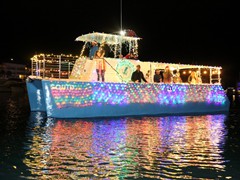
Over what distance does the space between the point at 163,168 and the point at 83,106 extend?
9.67 m

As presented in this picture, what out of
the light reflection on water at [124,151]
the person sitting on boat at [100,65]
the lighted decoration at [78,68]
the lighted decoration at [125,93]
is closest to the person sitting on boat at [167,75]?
the lighted decoration at [125,93]

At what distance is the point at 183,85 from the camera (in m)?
20.6

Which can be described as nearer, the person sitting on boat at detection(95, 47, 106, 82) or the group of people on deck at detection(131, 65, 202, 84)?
the person sitting on boat at detection(95, 47, 106, 82)

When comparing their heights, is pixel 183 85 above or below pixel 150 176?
above

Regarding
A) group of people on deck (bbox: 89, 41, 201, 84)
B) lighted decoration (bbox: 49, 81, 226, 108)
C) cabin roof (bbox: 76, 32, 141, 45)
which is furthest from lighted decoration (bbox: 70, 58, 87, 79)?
lighted decoration (bbox: 49, 81, 226, 108)

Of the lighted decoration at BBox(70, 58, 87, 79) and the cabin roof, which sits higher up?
the cabin roof

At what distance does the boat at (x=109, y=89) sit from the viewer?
1652 centimetres

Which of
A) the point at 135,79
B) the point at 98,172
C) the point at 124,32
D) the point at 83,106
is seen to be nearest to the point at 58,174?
the point at 98,172

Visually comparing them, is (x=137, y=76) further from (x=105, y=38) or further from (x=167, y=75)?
(x=105, y=38)

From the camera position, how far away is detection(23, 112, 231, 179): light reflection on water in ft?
24.0

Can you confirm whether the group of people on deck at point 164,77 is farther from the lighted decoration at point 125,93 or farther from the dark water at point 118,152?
the dark water at point 118,152

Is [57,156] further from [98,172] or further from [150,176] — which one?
[150,176]

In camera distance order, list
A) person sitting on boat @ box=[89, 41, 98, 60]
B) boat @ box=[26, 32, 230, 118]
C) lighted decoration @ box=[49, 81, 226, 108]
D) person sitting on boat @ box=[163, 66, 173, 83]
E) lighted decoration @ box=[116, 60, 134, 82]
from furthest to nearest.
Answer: person sitting on boat @ box=[163, 66, 173, 83] < lighted decoration @ box=[116, 60, 134, 82] < person sitting on boat @ box=[89, 41, 98, 60] < boat @ box=[26, 32, 230, 118] < lighted decoration @ box=[49, 81, 226, 108]

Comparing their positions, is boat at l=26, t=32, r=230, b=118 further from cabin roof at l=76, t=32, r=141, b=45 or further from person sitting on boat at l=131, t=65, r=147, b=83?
person sitting on boat at l=131, t=65, r=147, b=83
